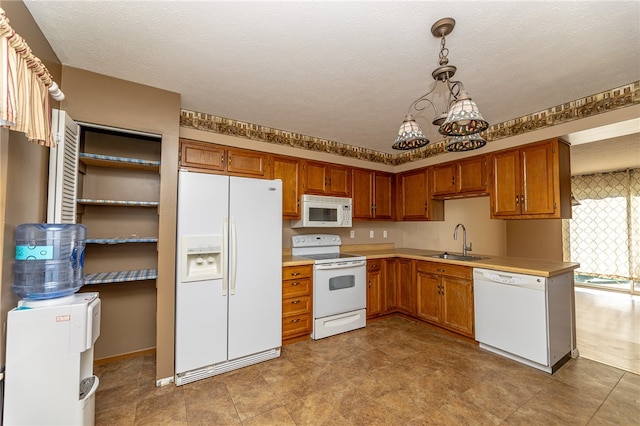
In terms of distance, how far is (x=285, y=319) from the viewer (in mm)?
2996

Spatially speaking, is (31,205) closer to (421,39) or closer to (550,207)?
(421,39)

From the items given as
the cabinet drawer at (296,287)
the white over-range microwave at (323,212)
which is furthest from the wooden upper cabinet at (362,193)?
the cabinet drawer at (296,287)

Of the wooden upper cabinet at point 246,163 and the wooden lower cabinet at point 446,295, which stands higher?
the wooden upper cabinet at point 246,163

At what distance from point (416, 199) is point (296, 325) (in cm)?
267

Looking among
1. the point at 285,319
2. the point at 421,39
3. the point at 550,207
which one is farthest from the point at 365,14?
the point at 285,319

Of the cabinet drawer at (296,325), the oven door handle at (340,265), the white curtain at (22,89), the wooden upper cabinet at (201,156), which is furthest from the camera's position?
the oven door handle at (340,265)

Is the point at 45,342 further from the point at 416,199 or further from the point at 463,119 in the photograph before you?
the point at 416,199

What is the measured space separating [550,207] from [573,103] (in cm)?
105

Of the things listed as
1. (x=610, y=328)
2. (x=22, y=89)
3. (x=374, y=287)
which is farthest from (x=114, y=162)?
(x=610, y=328)

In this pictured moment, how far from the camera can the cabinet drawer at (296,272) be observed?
3.00m

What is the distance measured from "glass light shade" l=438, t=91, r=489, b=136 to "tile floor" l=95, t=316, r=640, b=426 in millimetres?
1970

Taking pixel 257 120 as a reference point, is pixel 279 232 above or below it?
below

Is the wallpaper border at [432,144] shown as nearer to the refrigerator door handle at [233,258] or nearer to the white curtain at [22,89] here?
the refrigerator door handle at [233,258]

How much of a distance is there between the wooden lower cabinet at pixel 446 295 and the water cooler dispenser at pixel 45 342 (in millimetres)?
3414
